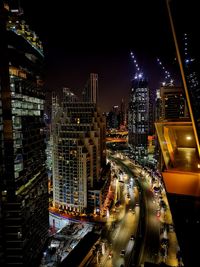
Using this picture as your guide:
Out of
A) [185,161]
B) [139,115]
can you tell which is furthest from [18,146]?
[139,115]

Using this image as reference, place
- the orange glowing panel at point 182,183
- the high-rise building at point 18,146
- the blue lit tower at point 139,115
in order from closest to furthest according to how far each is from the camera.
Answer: the orange glowing panel at point 182,183 → the high-rise building at point 18,146 → the blue lit tower at point 139,115

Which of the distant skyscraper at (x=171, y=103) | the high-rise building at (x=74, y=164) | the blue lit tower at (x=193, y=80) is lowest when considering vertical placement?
the high-rise building at (x=74, y=164)

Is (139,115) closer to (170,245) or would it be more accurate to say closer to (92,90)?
(92,90)

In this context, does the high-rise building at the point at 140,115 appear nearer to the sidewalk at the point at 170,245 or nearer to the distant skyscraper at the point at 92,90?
the distant skyscraper at the point at 92,90

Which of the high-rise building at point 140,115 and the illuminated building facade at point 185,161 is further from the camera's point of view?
the high-rise building at point 140,115

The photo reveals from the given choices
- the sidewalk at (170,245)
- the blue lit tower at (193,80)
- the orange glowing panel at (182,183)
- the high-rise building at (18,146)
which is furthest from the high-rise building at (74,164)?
the blue lit tower at (193,80)
